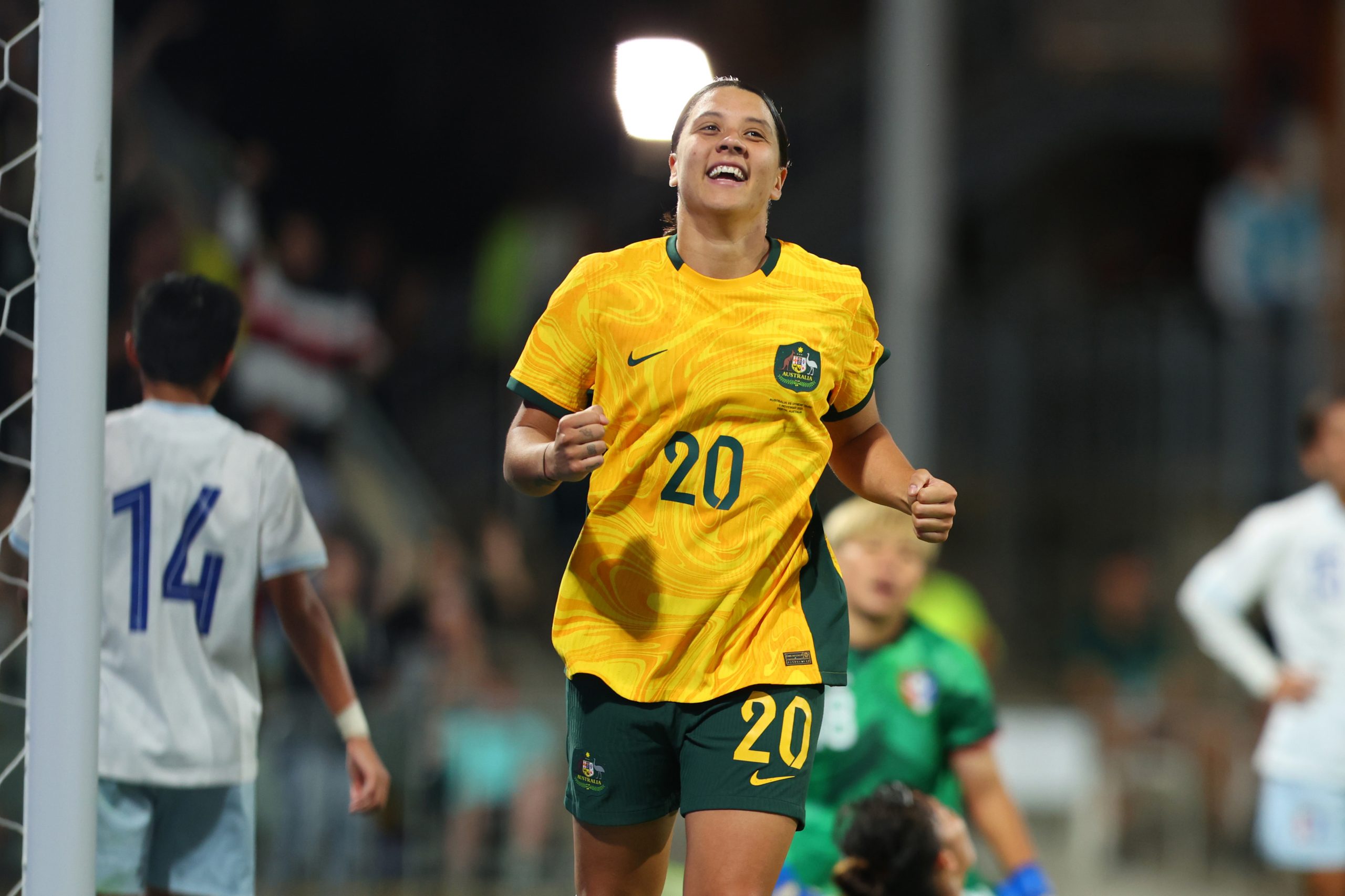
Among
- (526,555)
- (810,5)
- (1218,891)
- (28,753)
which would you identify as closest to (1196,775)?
(1218,891)

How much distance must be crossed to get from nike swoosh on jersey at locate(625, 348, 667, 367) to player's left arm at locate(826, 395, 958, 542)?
0.41 m

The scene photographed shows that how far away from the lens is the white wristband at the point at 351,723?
3689mm

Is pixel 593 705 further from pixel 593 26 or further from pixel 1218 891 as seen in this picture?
pixel 593 26

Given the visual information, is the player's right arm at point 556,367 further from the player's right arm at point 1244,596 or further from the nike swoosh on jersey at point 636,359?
the player's right arm at point 1244,596

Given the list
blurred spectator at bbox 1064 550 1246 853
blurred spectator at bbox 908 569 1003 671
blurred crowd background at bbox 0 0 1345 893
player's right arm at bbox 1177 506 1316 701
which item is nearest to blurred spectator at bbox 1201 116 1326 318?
blurred crowd background at bbox 0 0 1345 893

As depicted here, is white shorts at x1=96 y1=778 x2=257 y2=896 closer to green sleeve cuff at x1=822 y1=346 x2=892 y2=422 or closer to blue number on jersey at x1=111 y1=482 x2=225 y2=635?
blue number on jersey at x1=111 y1=482 x2=225 y2=635

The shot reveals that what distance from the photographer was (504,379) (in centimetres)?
1167

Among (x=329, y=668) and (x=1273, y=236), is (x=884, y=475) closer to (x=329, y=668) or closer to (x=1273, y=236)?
(x=329, y=668)

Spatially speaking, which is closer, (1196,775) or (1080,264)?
(1196,775)

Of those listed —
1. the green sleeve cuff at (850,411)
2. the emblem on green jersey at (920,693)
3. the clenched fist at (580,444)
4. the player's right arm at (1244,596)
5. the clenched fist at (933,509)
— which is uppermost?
the green sleeve cuff at (850,411)

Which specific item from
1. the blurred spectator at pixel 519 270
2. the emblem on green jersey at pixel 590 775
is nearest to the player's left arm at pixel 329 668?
the emblem on green jersey at pixel 590 775

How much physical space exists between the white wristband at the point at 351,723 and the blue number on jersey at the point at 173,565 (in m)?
0.37

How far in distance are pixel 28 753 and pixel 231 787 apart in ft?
2.11

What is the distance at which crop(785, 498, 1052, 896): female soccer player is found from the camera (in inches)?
170
